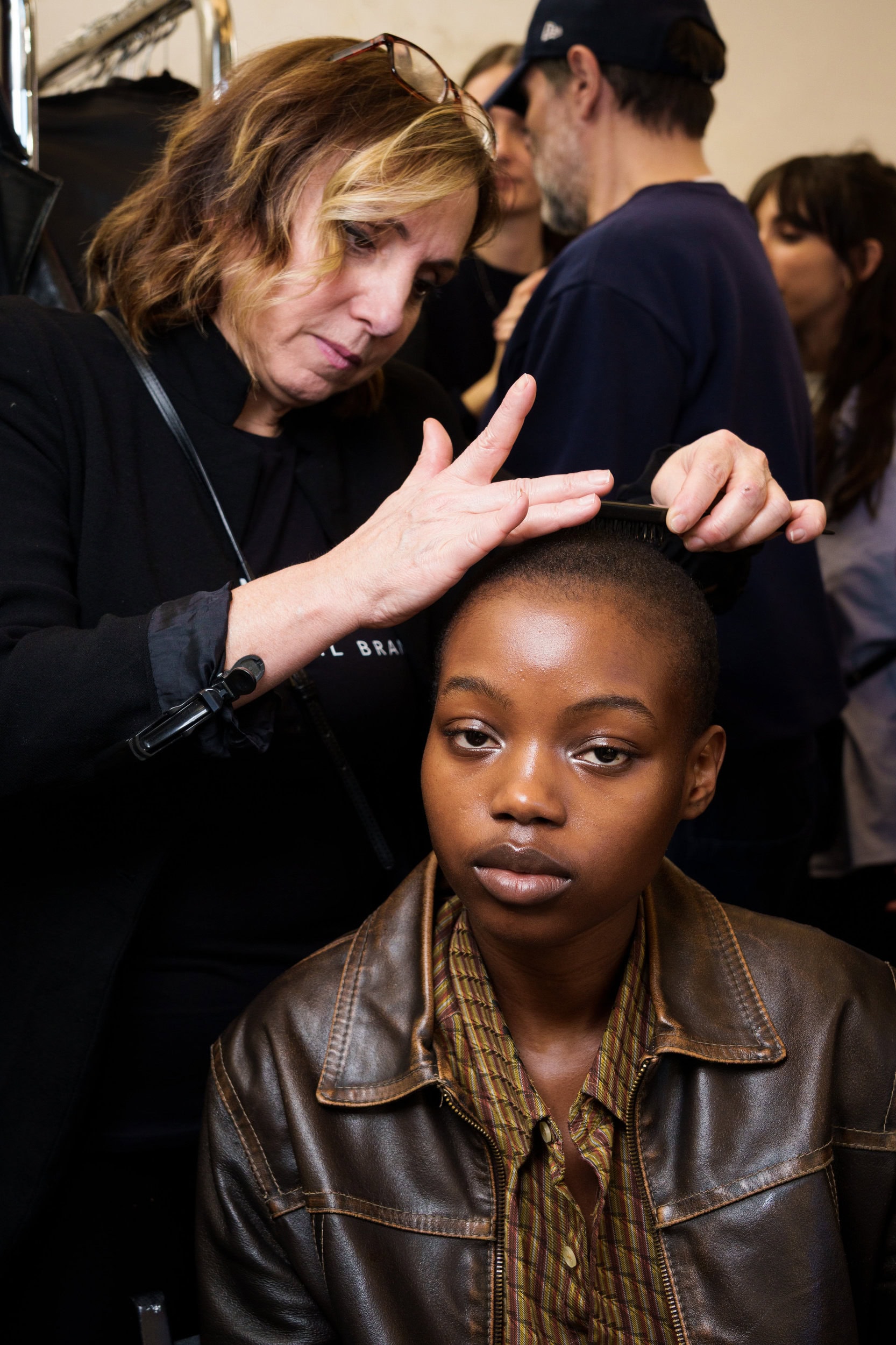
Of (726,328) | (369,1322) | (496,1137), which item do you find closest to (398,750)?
(496,1137)

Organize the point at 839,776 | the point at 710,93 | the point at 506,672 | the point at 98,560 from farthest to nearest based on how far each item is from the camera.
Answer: the point at 839,776
the point at 710,93
the point at 98,560
the point at 506,672

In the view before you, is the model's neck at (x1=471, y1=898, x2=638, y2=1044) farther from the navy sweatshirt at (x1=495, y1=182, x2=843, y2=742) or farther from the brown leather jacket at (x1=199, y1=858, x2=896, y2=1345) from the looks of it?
the navy sweatshirt at (x1=495, y1=182, x2=843, y2=742)

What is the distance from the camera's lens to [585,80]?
1.90 m

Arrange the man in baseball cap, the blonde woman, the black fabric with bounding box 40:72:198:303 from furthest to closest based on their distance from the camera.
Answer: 1. the black fabric with bounding box 40:72:198:303
2. the man in baseball cap
3. the blonde woman

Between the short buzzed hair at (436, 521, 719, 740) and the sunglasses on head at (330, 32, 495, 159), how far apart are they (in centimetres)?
57

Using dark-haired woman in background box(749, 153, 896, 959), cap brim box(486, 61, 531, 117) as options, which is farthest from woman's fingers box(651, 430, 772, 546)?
dark-haired woman in background box(749, 153, 896, 959)

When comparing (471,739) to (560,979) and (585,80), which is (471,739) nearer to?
(560,979)

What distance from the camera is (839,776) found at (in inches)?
91.1

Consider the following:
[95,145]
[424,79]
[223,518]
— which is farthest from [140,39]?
[223,518]

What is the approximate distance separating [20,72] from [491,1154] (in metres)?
1.46

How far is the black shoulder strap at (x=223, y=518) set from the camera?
1.32 m

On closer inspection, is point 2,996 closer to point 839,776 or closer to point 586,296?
point 586,296

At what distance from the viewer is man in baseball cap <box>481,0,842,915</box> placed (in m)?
1.66

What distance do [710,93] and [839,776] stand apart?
1259mm
